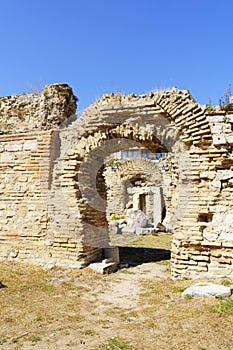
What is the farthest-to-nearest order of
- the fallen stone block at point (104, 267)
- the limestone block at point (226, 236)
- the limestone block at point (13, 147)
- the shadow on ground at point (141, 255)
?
Answer: 1. the shadow on ground at point (141, 255)
2. the limestone block at point (13, 147)
3. the fallen stone block at point (104, 267)
4. the limestone block at point (226, 236)

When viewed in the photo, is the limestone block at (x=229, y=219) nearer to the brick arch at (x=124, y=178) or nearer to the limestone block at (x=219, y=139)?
the limestone block at (x=219, y=139)

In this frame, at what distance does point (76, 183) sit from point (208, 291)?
3.81 metres

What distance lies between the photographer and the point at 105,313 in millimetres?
4371

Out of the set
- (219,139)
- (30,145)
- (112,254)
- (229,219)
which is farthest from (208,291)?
(30,145)

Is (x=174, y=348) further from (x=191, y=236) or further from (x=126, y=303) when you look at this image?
(x=191, y=236)

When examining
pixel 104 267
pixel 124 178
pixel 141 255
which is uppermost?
pixel 124 178

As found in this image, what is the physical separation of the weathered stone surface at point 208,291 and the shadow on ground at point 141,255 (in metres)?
3.07

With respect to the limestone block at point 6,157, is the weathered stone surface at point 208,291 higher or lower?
lower

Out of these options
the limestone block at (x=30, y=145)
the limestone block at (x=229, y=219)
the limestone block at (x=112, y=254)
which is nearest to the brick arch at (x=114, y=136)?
the limestone block at (x=112, y=254)

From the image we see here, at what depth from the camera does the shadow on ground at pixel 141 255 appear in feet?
26.4

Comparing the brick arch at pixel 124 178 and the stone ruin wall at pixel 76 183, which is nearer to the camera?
the stone ruin wall at pixel 76 183

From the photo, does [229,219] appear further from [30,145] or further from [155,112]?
[30,145]

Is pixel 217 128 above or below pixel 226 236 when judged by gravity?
above

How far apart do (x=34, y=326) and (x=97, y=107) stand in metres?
4.75
